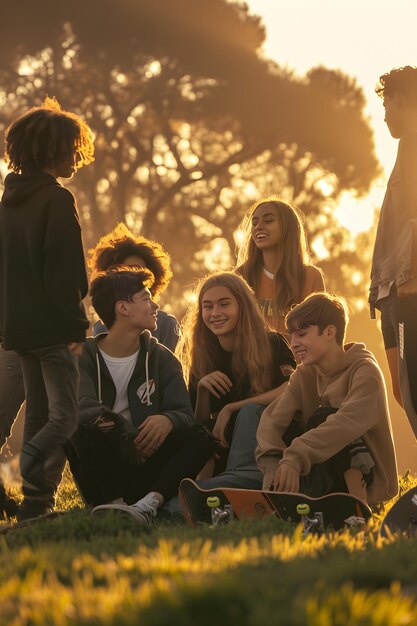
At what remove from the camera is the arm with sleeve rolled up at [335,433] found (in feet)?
17.2

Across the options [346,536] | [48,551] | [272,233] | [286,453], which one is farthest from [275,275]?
[48,551]

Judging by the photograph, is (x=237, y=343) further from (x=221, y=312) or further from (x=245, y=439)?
(x=245, y=439)

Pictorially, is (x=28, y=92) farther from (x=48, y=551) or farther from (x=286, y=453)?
(x=48, y=551)

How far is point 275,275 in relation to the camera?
23.6 feet

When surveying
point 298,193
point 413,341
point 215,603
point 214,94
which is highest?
point 214,94

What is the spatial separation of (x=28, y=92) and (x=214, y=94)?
3.53m

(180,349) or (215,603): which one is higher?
(180,349)

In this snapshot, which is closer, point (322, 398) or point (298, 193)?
point (322, 398)

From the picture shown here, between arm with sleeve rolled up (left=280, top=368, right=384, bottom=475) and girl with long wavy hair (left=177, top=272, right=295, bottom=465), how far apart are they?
800 millimetres

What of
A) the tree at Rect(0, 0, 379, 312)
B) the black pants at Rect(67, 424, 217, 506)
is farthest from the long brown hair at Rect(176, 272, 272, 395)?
the tree at Rect(0, 0, 379, 312)

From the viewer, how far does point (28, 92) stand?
20.4m

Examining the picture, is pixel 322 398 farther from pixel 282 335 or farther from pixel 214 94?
pixel 214 94

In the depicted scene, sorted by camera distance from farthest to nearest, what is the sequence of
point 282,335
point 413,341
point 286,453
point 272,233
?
1. point 272,233
2. point 282,335
3. point 413,341
4. point 286,453

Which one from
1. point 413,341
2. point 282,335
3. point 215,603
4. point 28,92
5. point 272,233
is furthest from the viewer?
point 28,92
